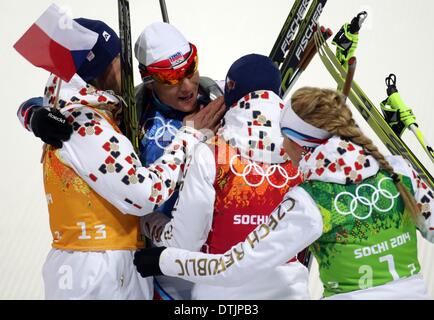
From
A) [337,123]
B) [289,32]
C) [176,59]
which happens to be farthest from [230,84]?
[289,32]

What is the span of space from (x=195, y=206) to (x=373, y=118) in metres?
0.96

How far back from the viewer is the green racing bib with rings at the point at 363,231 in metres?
2.21

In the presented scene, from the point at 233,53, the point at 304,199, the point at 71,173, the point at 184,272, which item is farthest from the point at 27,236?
the point at 304,199

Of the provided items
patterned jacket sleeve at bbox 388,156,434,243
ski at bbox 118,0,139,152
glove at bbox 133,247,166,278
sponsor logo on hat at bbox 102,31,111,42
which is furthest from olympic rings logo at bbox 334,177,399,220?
sponsor logo on hat at bbox 102,31,111,42

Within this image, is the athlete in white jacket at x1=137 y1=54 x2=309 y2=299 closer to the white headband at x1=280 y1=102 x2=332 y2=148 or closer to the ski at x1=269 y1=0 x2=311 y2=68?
the white headband at x1=280 y1=102 x2=332 y2=148

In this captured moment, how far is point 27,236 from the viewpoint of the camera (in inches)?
188

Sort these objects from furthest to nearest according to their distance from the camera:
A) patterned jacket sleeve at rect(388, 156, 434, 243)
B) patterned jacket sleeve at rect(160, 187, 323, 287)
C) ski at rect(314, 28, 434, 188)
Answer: ski at rect(314, 28, 434, 188)
patterned jacket sleeve at rect(388, 156, 434, 243)
patterned jacket sleeve at rect(160, 187, 323, 287)

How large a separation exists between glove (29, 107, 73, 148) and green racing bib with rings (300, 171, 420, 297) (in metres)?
0.78

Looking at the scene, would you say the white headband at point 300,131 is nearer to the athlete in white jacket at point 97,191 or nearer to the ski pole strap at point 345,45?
the athlete in white jacket at point 97,191

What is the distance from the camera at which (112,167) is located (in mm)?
2559

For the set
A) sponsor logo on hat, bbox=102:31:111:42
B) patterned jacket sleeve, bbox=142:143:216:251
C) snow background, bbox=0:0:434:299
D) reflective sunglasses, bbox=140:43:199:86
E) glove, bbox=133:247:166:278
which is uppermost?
sponsor logo on hat, bbox=102:31:111:42

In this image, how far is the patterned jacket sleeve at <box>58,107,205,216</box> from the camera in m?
2.56

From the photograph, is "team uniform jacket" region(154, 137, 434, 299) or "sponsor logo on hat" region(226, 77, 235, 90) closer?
"team uniform jacket" region(154, 137, 434, 299)

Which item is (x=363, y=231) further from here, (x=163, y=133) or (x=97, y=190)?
(x=163, y=133)
